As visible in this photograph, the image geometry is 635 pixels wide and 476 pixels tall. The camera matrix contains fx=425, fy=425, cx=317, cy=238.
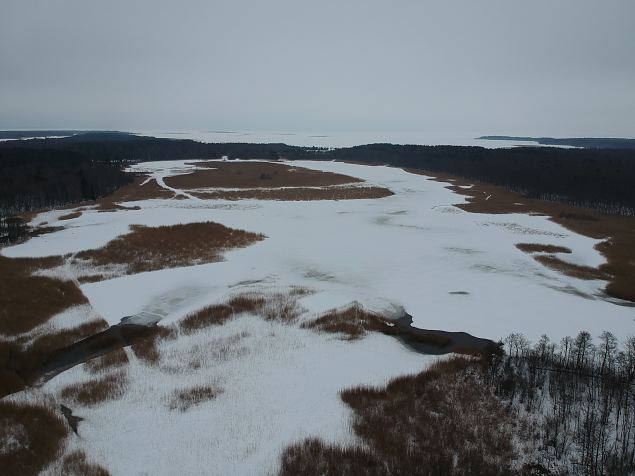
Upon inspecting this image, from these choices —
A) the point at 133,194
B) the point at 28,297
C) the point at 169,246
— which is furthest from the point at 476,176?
the point at 28,297

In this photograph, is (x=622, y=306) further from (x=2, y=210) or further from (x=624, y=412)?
(x=2, y=210)

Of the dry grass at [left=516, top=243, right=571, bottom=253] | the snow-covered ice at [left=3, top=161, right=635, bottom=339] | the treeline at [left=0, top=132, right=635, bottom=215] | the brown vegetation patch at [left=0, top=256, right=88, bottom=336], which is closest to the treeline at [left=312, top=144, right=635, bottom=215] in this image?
the treeline at [left=0, top=132, right=635, bottom=215]

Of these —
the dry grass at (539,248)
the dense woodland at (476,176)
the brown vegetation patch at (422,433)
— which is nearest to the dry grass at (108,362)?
the brown vegetation patch at (422,433)

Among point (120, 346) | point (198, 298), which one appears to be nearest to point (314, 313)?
point (198, 298)

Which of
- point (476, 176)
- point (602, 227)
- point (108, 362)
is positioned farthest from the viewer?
point (476, 176)

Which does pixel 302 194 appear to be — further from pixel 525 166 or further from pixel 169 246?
pixel 525 166

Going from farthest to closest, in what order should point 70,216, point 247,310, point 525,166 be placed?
point 525,166
point 70,216
point 247,310
